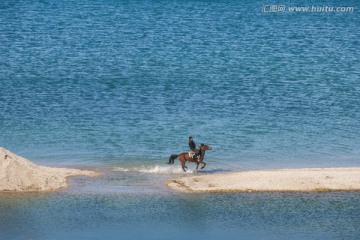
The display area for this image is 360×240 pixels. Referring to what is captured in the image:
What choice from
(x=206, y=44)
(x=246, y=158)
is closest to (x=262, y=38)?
(x=206, y=44)

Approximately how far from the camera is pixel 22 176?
4481 cm

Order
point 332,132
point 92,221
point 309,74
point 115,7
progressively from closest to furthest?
point 92,221, point 332,132, point 309,74, point 115,7

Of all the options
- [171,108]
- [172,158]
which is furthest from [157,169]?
[171,108]

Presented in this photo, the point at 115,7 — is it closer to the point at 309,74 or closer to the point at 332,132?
the point at 309,74

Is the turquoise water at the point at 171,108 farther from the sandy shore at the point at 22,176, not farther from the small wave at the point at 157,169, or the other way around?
the sandy shore at the point at 22,176

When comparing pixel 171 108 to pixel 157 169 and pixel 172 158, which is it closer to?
pixel 157 169

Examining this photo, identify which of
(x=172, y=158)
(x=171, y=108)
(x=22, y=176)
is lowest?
(x=22, y=176)

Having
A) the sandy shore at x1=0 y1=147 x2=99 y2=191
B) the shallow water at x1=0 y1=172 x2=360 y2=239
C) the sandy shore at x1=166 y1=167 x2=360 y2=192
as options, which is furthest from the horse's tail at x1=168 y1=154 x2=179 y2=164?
the sandy shore at x1=0 y1=147 x2=99 y2=191

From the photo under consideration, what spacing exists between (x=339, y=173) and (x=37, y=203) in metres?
14.8

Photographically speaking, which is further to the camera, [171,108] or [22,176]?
[171,108]

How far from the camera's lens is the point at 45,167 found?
48094 millimetres

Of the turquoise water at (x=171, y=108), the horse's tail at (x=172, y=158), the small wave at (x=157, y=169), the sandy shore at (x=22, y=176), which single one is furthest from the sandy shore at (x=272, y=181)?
the sandy shore at (x=22, y=176)

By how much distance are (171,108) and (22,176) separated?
19.7m

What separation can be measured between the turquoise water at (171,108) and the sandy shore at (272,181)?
0.82 m
